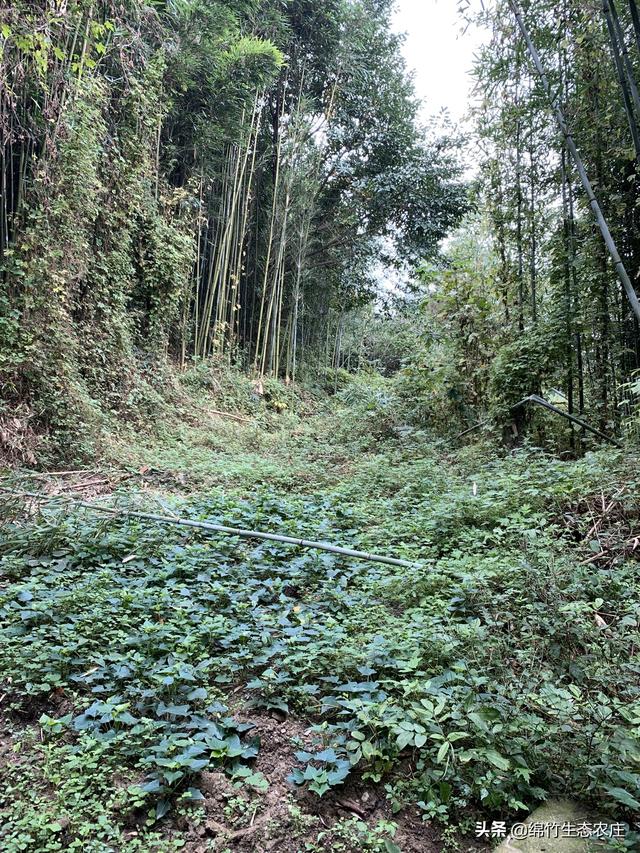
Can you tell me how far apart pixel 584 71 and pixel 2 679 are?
16.3ft

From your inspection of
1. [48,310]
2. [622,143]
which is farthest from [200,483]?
[622,143]

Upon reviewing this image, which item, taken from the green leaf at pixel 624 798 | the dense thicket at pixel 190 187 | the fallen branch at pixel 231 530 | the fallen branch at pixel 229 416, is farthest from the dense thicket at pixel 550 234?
the fallen branch at pixel 229 416

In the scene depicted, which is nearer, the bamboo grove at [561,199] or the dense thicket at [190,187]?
the bamboo grove at [561,199]

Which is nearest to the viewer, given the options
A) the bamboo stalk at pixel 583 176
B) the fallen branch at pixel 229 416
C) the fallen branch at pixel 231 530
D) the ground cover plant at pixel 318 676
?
the ground cover plant at pixel 318 676

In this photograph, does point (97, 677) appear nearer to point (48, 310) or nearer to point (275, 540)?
point (275, 540)

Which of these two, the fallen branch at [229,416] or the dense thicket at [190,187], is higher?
the dense thicket at [190,187]

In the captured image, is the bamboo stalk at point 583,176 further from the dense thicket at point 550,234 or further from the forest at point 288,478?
the dense thicket at point 550,234

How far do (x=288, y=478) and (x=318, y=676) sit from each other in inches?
112

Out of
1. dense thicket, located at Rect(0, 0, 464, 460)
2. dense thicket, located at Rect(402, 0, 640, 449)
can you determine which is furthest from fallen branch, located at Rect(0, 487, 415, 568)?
dense thicket, located at Rect(402, 0, 640, 449)

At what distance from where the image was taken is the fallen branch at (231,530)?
98.1 inches

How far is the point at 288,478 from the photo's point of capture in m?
4.57

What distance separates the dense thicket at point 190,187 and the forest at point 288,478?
0.05 meters

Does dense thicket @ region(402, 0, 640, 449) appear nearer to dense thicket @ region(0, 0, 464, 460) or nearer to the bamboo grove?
the bamboo grove

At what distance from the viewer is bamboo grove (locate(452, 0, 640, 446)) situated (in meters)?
3.49
